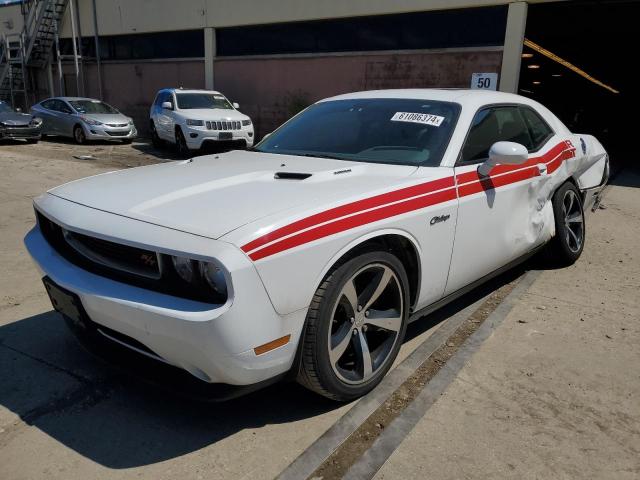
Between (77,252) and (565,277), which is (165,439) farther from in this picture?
(565,277)

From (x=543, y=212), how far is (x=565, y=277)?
84cm

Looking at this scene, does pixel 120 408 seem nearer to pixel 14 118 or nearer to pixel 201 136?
pixel 201 136

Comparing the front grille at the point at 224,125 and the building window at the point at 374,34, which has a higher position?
the building window at the point at 374,34

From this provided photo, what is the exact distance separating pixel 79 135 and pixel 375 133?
1412 cm

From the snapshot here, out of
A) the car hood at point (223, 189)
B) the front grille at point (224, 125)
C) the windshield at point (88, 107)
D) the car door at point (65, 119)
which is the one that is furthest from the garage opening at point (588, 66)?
the car door at point (65, 119)

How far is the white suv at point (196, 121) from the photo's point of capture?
1223 centimetres

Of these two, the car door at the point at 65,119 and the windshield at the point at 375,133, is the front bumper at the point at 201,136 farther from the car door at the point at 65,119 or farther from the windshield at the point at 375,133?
the windshield at the point at 375,133

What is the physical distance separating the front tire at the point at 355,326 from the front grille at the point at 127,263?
50 centimetres

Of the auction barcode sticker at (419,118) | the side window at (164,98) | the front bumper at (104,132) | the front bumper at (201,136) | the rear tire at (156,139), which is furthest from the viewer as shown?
the front bumper at (104,132)

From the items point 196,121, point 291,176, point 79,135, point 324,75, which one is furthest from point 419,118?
point 79,135

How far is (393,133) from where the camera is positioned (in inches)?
137

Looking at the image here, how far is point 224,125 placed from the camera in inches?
492

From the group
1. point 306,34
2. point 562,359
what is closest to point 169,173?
point 562,359

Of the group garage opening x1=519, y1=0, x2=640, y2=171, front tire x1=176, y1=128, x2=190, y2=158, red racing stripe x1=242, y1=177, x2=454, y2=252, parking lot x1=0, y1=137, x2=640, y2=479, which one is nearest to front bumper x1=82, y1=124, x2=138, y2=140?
front tire x1=176, y1=128, x2=190, y2=158
